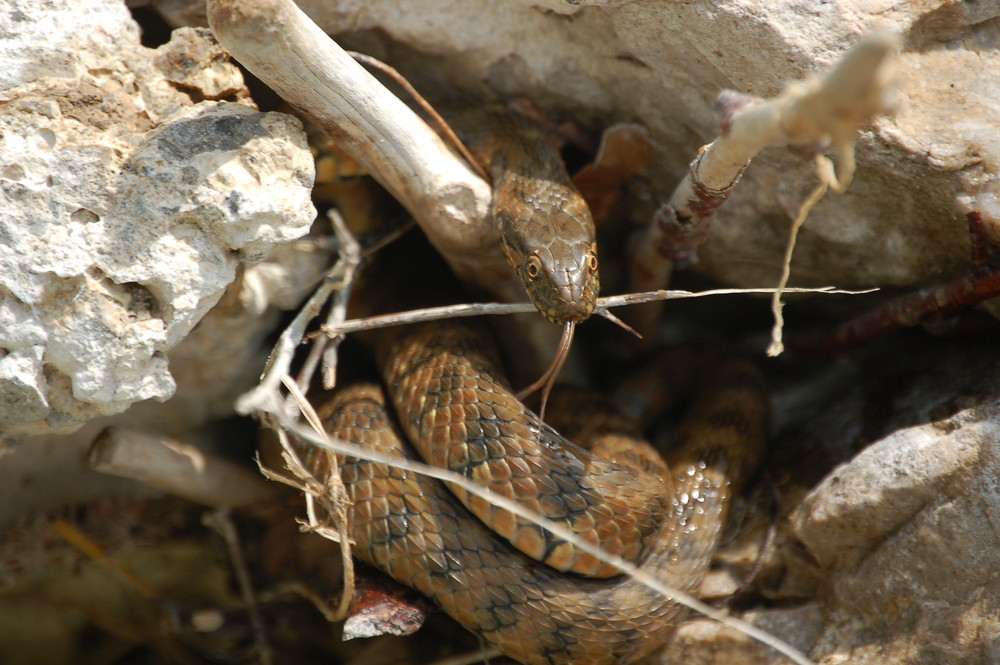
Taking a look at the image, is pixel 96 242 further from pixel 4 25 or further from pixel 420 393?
pixel 420 393

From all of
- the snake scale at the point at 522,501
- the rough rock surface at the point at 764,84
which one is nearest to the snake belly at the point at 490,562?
the snake scale at the point at 522,501

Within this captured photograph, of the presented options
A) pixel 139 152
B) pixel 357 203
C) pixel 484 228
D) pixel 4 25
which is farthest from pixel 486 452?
pixel 4 25

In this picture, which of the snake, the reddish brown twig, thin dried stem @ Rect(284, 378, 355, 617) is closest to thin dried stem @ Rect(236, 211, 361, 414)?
thin dried stem @ Rect(284, 378, 355, 617)

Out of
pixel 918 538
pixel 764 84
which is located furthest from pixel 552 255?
pixel 918 538

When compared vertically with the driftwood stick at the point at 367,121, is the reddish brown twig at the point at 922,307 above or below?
below

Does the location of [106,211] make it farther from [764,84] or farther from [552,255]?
[764,84]

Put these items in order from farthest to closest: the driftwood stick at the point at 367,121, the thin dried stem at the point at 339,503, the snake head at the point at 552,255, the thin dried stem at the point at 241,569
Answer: the thin dried stem at the point at 241,569 < the snake head at the point at 552,255 < the thin dried stem at the point at 339,503 < the driftwood stick at the point at 367,121

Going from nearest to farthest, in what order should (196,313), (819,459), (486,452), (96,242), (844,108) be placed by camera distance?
(844,108)
(96,242)
(196,313)
(486,452)
(819,459)

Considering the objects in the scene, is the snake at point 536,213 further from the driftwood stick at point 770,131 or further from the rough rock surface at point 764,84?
the driftwood stick at point 770,131
